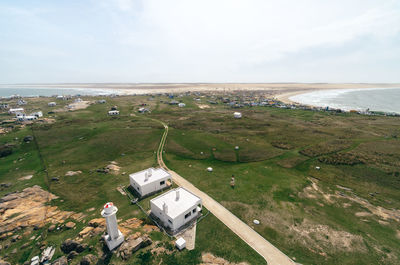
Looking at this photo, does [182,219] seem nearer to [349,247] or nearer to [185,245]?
[185,245]

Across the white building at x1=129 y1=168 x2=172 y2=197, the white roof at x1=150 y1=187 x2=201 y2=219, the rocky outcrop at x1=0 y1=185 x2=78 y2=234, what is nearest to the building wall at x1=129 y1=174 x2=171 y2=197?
the white building at x1=129 y1=168 x2=172 y2=197

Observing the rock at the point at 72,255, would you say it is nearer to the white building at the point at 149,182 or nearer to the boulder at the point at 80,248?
the boulder at the point at 80,248

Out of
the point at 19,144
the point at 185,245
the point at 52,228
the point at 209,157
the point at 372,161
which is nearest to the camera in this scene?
the point at 185,245

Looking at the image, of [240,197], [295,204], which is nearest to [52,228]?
[240,197]

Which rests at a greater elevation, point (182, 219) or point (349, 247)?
point (182, 219)

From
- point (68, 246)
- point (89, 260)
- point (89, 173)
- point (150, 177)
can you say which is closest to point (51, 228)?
point (68, 246)

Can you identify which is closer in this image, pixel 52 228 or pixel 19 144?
pixel 52 228
